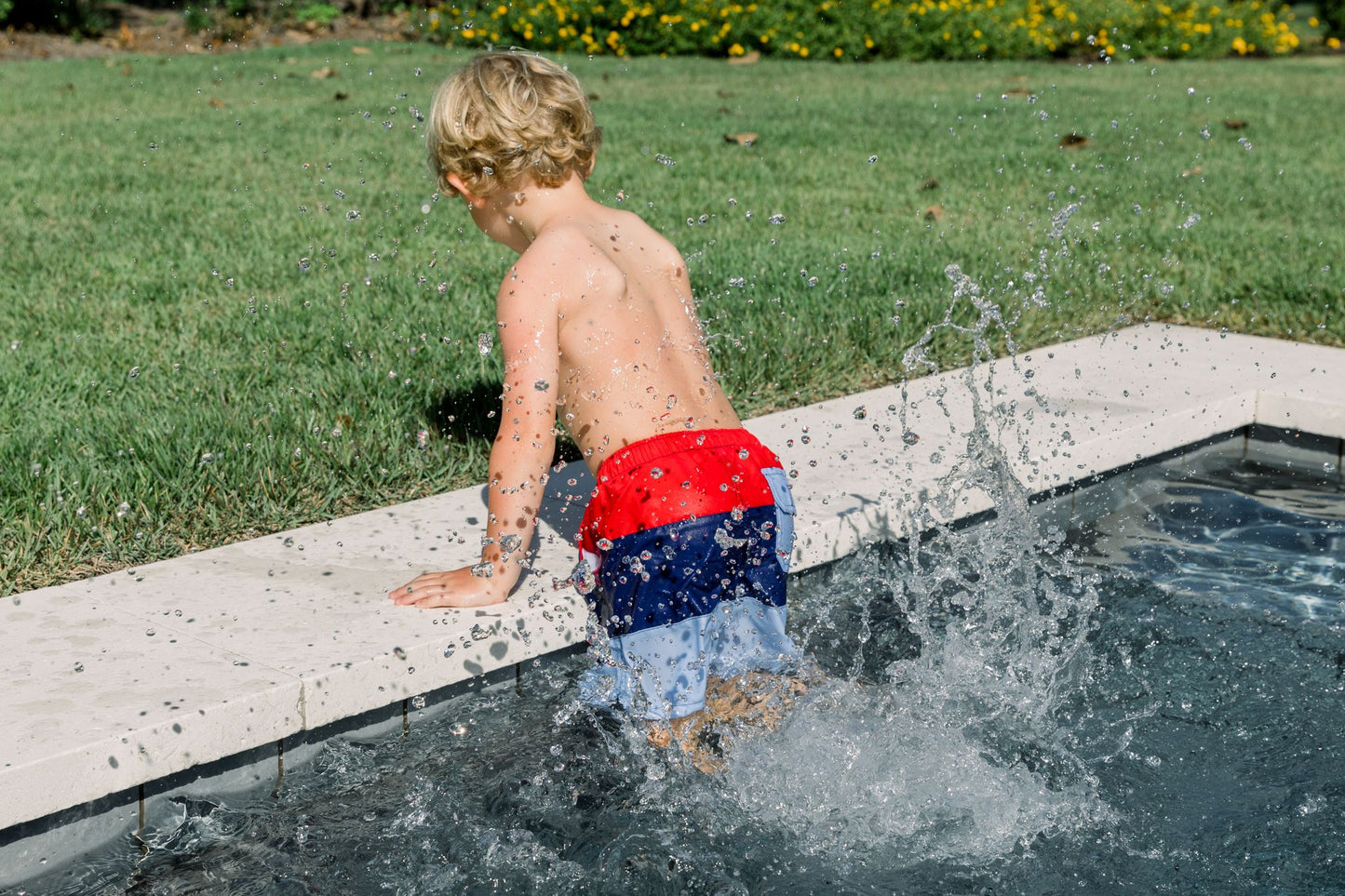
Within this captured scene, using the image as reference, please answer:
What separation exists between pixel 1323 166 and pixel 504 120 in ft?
24.4

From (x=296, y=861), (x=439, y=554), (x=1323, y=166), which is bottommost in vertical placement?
(x=296, y=861)

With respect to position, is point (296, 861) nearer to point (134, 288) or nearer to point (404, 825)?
point (404, 825)

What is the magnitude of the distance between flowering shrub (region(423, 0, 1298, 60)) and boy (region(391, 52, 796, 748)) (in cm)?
1138

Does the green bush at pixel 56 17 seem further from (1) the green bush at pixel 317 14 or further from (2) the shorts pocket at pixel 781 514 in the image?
(2) the shorts pocket at pixel 781 514

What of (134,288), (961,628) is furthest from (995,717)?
(134,288)

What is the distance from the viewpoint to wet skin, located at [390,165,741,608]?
2.84m

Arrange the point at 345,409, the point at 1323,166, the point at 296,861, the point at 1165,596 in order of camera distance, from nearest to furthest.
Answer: the point at 296,861
the point at 1165,596
the point at 345,409
the point at 1323,166

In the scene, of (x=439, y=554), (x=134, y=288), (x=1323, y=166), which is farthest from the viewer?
(x=1323, y=166)

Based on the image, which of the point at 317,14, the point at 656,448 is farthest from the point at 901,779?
the point at 317,14

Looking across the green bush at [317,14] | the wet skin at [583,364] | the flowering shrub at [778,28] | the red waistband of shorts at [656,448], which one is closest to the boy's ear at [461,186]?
the wet skin at [583,364]

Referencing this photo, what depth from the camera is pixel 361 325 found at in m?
5.21

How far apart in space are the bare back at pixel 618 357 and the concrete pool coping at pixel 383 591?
1.58 ft

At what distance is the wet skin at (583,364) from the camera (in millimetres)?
2836

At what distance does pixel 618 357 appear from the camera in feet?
9.35
